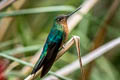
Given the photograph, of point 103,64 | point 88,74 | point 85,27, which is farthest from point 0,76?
point 103,64

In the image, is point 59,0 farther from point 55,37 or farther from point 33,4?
point 55,37

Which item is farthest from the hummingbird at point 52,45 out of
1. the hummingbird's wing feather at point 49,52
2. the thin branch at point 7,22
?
the thin branch at point 7,22

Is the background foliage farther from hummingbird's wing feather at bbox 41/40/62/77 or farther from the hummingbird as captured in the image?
hummingbird's wing feather at bbox 41/40/62/77

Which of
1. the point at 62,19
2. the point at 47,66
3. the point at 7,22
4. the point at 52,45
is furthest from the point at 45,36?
the point at 47,66

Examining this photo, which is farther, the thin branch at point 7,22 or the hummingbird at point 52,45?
the thin branch at point 7,22

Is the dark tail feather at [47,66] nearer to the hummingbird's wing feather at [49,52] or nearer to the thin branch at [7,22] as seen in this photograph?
the hummingbird's wing feather at [49,52]

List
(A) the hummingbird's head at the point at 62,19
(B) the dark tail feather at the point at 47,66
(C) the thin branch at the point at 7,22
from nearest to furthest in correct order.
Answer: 1. (B) the dark tail feather at the point at 47,66
2. (A) the hummingbird's head at the point at 62,19
3. (C) the thin branch at the point at 7,22

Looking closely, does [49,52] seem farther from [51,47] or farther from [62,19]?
[62,19]

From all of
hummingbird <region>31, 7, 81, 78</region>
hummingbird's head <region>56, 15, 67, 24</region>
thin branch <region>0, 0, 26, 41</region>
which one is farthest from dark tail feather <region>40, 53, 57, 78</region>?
thin branch <region>0, 0, 26, 41</region>
